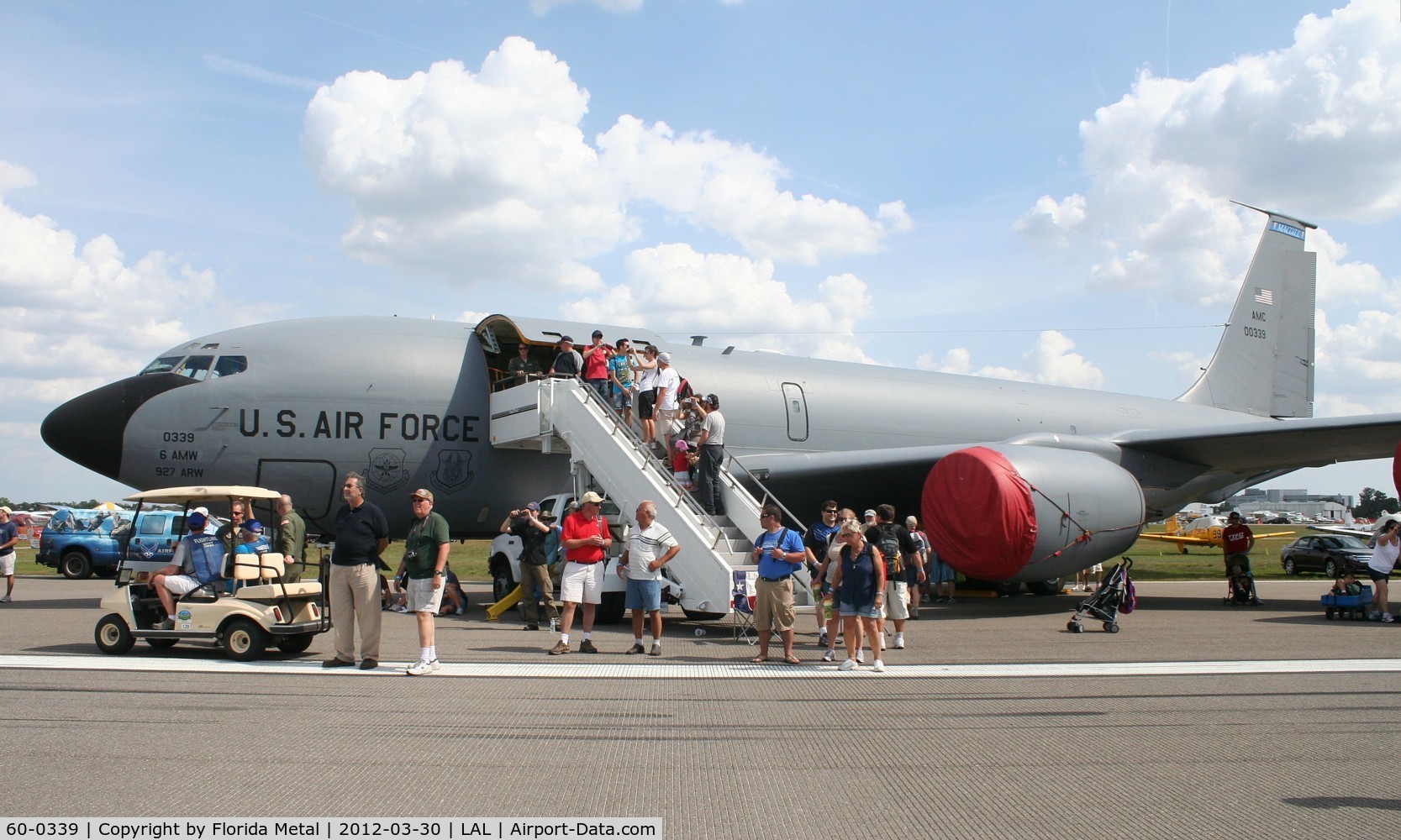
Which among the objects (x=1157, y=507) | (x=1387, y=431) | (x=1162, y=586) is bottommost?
(x=1162, y=586)

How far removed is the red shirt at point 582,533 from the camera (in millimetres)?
9422

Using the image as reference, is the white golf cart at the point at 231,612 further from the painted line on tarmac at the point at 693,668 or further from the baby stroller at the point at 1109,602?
the baby stroller at the point at 1109,602

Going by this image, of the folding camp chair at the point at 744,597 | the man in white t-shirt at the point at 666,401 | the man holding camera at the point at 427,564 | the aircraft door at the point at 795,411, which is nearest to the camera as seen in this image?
the man holding camera at the point at 427,564

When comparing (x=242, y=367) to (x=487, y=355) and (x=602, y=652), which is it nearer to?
(x=487, y=355)

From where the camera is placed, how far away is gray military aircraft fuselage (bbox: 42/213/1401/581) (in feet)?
40.3

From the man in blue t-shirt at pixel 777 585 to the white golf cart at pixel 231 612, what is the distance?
160 inches

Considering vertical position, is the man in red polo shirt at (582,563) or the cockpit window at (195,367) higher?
the cockpit window at (195,367)

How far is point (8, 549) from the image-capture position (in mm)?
15164

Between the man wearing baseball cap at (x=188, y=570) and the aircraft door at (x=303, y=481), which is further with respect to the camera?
the aircraft door at (x=303, y=481)

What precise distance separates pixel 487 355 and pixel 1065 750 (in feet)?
36.0

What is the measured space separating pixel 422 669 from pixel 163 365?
7.49m

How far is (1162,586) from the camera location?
20.8 m

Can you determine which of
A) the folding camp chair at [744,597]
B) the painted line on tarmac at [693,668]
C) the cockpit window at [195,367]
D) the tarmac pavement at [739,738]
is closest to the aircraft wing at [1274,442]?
the tarmac pavement at [739,738]

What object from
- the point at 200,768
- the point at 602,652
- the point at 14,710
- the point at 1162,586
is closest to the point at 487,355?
the point at 602,652
